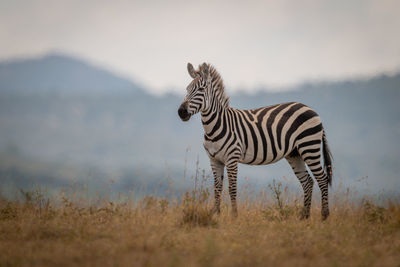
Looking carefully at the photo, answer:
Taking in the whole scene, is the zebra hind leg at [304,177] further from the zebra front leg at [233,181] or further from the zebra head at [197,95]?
the zebra head at [197,95]

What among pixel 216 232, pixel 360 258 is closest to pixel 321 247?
pixel 360 258

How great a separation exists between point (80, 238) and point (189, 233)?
180 centimetres

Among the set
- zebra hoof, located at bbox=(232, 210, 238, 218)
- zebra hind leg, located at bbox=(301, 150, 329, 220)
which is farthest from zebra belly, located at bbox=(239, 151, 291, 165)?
zebra hoof, located at bbox=(232, 210, 238, 218)

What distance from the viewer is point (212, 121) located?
9406 mm

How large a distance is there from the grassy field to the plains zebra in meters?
0.81

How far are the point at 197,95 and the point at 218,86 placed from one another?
96 centimetres

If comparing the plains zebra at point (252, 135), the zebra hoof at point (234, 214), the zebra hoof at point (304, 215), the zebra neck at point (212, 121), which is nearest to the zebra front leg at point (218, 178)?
the plains zebra at point (252, 135)

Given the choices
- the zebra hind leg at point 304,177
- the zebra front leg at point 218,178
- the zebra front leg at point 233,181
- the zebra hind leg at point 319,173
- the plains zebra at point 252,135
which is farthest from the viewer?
the zebra hind leg at point 304,177

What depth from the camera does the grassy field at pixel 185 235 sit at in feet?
18.1

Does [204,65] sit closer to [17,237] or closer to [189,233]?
[189,233]

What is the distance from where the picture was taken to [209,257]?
17.9 ft

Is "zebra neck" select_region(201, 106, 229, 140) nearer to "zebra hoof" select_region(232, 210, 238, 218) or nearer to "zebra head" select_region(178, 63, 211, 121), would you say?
"zebra head" select_region(178, 63, 211, 121)

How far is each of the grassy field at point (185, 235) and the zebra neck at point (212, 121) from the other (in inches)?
55.9

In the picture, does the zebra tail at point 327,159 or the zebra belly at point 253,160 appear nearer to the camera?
the zebra belly at point 253,160
